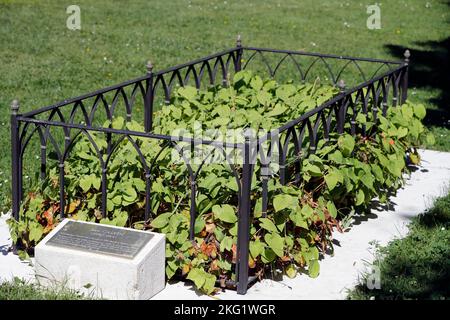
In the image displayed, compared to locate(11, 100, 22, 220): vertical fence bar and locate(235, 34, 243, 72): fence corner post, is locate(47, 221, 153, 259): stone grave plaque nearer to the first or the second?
locate(11, 100, 22, 220): vertical fence bar

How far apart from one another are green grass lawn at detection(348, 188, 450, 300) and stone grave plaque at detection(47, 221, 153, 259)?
1277mm

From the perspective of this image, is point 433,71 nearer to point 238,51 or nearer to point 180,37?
point 180,37

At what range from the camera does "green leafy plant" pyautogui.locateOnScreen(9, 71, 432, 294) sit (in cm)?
502

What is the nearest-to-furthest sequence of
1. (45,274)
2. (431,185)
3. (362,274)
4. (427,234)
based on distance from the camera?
(45,274) < (362,274) < (427,234) < (431,185)

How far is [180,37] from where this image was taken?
13.9m

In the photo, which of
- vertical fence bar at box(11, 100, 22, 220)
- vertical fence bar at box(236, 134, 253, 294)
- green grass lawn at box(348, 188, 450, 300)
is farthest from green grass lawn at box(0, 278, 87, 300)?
green grass lawn at box(348, 188, 450, 300)

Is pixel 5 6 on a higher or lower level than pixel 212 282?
higher

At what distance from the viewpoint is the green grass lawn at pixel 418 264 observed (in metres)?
4.95

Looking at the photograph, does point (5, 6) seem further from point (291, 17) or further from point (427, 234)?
point (427, 234)

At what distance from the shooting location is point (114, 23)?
1480 cm

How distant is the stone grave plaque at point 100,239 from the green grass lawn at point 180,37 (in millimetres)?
3785

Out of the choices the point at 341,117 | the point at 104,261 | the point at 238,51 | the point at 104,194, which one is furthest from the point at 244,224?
the point at 238,51

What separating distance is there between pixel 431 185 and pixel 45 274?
11.9ft
